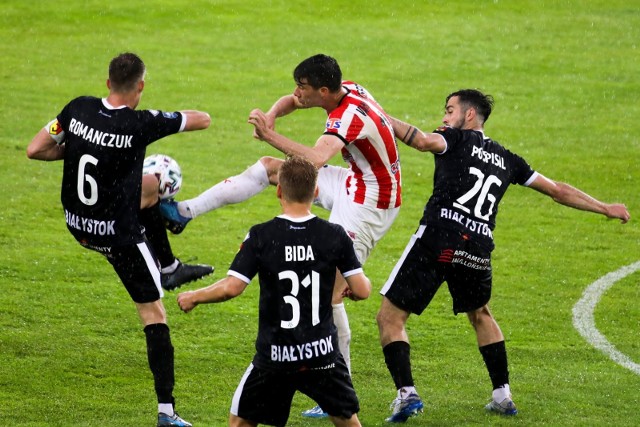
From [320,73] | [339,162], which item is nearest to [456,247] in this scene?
[320,73]

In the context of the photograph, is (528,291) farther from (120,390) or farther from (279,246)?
(279,246)

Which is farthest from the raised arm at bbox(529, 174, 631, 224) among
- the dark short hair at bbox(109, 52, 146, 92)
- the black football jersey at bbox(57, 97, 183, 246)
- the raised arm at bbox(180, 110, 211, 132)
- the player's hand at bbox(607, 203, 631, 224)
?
the dark short hair at bbox(109, 52, 146, 92)

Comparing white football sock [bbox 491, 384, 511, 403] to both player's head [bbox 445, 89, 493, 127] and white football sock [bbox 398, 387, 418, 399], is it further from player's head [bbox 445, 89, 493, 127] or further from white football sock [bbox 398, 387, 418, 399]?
player's head [bbox 445, 89, 493, 127]

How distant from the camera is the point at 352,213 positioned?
28.5 feet

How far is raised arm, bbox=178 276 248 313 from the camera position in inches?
254

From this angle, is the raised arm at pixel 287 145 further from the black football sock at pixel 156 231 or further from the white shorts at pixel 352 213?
the black football sock at pixel 156 231

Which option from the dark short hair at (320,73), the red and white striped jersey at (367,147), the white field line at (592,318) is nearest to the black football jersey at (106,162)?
the dark short hair at (320,73)

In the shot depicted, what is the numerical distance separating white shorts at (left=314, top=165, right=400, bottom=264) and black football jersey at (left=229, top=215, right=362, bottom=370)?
6.99 feet

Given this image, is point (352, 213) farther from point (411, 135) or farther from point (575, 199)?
point (575, 199)

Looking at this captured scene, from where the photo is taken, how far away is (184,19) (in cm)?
2359

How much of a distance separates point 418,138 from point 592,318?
390cm

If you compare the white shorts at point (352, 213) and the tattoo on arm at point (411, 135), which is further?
the white shorts at point (352, 213)

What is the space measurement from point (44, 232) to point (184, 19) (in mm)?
11236

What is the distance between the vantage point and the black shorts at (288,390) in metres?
6.61
